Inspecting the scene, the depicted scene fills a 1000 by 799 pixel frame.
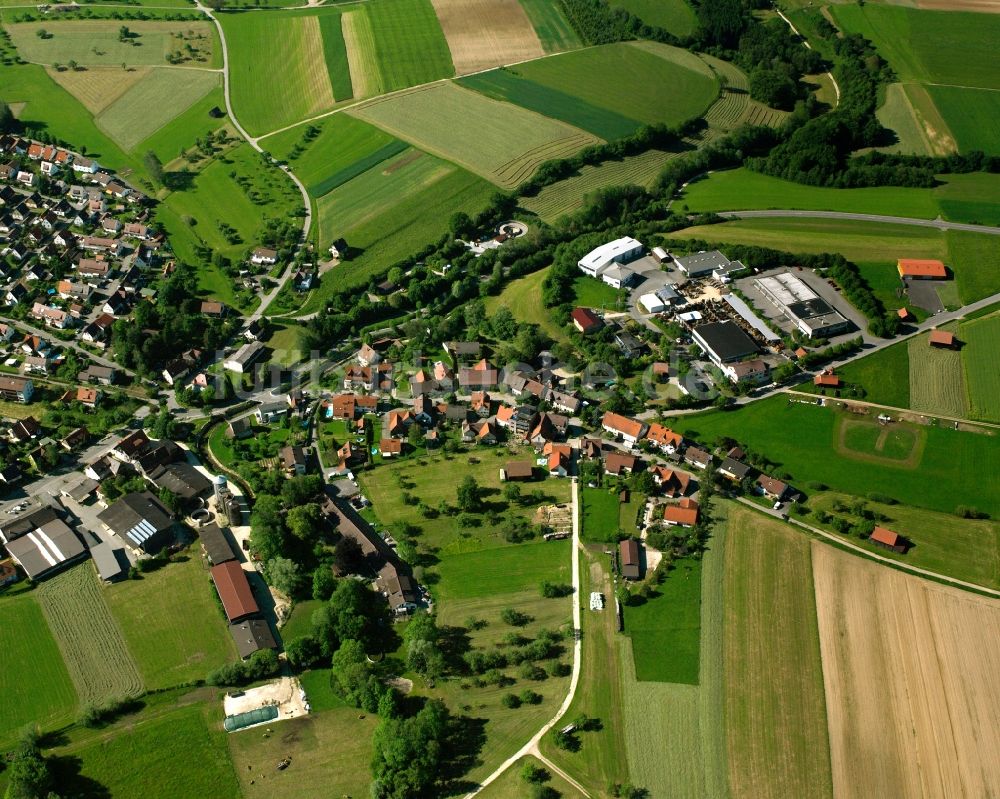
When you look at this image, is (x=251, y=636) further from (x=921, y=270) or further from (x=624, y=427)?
(x=921, y=270)

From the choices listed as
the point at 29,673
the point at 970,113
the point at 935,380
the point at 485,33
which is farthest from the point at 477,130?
the point at 29,673

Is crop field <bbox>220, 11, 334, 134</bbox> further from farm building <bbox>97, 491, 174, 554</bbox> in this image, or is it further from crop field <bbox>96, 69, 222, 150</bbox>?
farm building <bbox>97, 491, 174, 554</bbox>

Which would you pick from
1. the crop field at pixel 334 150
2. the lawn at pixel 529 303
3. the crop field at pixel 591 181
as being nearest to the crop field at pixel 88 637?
the lawn at pixel 529 303

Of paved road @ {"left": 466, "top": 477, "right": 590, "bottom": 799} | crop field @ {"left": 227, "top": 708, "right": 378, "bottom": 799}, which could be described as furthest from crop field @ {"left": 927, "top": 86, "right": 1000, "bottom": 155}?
crop field @ {"left": 227, "top": 708, "right": 378, "bottom": 799}

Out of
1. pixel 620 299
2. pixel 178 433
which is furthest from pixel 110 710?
pixel 620 299

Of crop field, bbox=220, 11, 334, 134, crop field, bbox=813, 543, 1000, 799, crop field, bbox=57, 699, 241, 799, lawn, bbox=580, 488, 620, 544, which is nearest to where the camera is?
crop field, bbox=813, 543, 1000, 799

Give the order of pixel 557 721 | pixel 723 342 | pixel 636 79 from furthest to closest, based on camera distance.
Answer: pixel 636 79, pixel 723 342, pixel 557 721
